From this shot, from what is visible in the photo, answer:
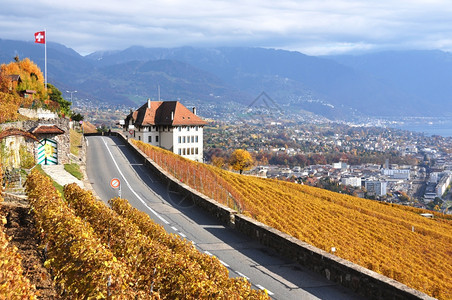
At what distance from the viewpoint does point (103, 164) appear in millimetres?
39875

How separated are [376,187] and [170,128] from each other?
6347 centimetres

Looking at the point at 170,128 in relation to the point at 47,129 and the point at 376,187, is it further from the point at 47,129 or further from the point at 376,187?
the point at 376,187

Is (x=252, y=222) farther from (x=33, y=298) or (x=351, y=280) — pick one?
(x=33, y=298)

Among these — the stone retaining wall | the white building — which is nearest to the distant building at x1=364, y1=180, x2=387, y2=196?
the white building

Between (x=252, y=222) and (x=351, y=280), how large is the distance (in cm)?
602

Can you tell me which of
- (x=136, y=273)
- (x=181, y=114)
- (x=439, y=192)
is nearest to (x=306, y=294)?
(x=136, y=273)

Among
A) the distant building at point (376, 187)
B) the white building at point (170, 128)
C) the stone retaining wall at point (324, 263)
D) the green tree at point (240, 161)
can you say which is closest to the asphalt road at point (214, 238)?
the stone retaining wall at point (324, 263)

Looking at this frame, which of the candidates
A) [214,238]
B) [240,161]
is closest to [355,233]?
[214,238]

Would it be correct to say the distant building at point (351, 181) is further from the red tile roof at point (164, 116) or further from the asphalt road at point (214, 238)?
the asphalt road at point (214, 238)

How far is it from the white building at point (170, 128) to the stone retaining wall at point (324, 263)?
2503 inches

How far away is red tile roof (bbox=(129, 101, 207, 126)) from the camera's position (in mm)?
85781

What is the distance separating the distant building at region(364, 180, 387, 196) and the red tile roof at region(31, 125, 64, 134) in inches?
3927

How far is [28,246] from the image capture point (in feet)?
42.7

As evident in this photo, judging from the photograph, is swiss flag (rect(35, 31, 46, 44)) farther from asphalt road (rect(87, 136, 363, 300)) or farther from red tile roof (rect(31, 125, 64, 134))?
red tile roof (rect(31, 125, 64, 134))
